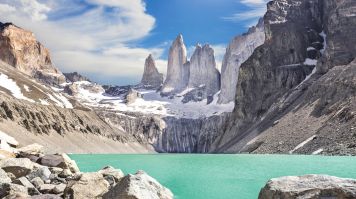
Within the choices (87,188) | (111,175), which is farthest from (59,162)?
(87,188)

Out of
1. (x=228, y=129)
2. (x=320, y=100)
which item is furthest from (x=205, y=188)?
(x=228, y=129)

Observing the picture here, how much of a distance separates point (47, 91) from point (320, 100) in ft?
393

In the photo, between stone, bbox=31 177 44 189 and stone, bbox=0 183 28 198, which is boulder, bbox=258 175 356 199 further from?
stone, bbox=31 177 44 189

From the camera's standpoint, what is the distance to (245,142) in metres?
129

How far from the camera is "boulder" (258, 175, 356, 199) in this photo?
12.6m

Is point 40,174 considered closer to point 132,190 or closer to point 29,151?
point 132,190

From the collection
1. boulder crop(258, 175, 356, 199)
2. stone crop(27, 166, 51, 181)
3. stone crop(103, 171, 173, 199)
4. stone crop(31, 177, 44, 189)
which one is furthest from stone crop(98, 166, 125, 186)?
boulder crop(258, 175, 356, 199)

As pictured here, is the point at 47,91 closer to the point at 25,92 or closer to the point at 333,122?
the point at 25,92

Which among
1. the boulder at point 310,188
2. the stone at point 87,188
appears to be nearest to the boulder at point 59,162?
the stone at point 87,188

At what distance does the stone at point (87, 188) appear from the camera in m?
19.5

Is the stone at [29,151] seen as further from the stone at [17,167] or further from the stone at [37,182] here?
the stone at [37,182]

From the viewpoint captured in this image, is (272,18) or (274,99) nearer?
(274,99)

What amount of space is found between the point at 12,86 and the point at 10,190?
6379 inches

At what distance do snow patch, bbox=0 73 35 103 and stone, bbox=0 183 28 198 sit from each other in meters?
148
